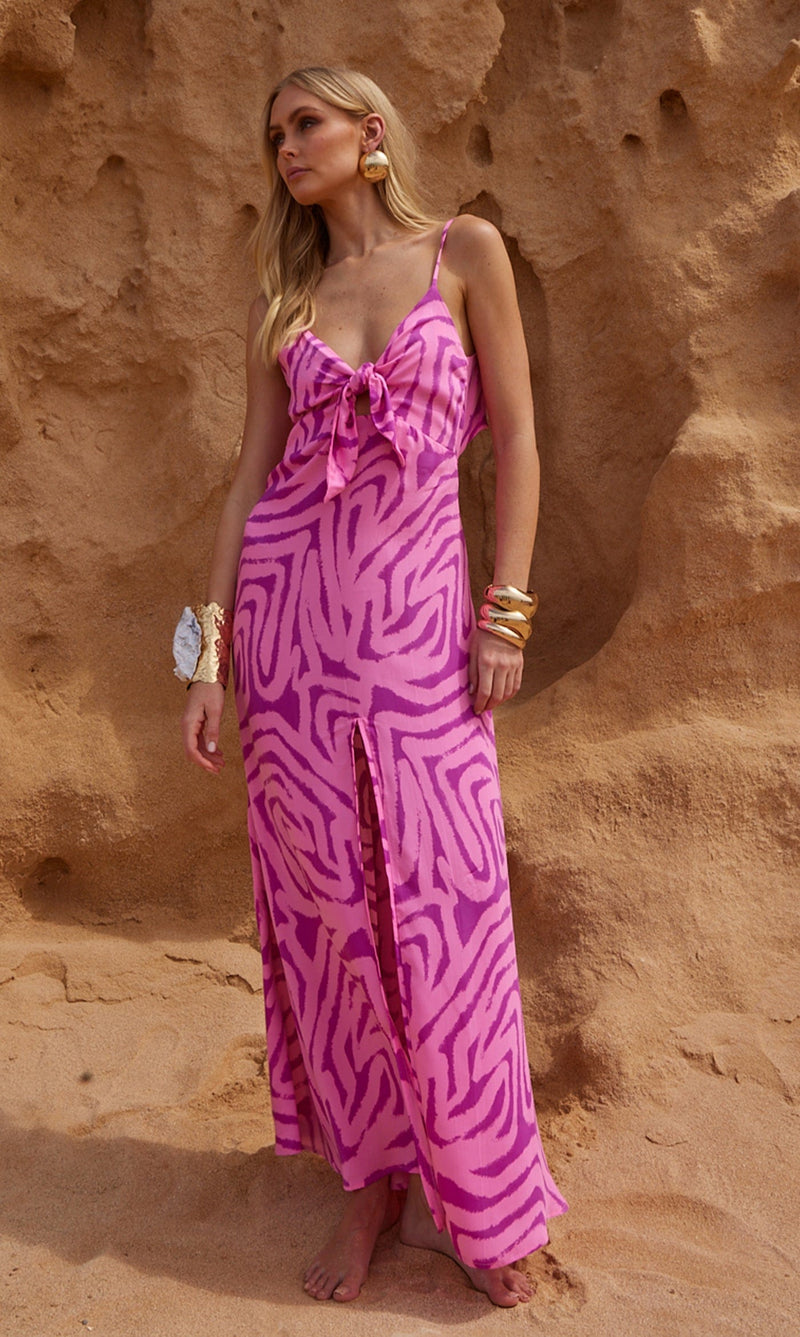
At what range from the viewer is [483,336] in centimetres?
261

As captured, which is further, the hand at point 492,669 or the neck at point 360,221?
the neck at point 360,221

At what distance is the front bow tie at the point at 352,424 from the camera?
2477 millimetres

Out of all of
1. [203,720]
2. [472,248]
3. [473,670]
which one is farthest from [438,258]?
[203,720]

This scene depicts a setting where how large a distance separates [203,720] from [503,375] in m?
0.91

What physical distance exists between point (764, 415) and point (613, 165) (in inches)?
33.2

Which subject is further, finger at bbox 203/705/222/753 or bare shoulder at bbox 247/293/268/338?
bare shoulder at bbox 247/293/268/338

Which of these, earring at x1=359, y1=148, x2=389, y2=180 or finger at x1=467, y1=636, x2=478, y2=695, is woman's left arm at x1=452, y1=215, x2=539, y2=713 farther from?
earring at x1=359, y1=148, x2=389, y2=180

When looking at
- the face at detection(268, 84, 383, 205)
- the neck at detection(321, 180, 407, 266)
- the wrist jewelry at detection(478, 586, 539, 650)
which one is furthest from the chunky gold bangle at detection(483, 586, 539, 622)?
the face at detection(268, 84, 383, 205)

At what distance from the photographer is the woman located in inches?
95.3

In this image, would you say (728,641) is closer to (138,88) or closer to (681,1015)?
(681,1015)

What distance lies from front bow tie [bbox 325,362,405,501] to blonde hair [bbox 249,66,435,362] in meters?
0.23

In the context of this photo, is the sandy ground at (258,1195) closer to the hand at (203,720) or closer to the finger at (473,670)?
the hand at (203,720)

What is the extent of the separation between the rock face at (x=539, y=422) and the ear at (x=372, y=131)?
117 centimetres

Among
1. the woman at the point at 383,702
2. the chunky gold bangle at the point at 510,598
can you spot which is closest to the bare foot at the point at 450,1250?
the woman at the point at 383,702
